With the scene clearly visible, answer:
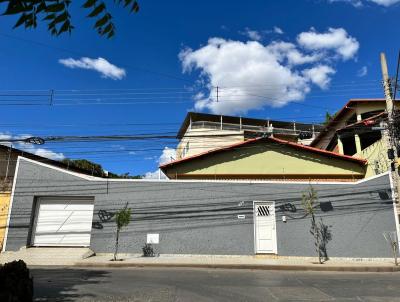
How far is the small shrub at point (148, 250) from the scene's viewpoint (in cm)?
1648

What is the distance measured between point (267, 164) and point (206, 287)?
40.8 ft

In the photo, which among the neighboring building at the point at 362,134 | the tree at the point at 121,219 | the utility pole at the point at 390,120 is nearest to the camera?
the utility pole at the point at 390,120

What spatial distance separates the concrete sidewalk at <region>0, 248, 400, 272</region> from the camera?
14055 millimetres

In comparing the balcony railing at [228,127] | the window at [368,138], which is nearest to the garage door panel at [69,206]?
the window at [368,138]

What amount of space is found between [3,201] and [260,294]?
13810 millimetres

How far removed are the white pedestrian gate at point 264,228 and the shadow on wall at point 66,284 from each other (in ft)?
25.4

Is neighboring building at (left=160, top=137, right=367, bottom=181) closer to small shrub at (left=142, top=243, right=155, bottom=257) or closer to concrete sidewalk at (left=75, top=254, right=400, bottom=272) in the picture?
small shrub at (left=142, top=243, right=155, bottom=257)

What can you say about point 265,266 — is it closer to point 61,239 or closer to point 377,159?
point 61,239

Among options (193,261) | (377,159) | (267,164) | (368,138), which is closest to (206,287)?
(193,261)

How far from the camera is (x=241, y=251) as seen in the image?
16766mm

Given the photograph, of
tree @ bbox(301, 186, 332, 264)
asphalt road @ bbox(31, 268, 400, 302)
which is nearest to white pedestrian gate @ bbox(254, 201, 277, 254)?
tree @ bbox(301, 186, 332, 264)

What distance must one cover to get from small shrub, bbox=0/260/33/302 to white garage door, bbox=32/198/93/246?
11982 millimetres

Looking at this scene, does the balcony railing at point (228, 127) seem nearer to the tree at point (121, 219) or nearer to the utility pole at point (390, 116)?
the utility pole at point (390, 116)

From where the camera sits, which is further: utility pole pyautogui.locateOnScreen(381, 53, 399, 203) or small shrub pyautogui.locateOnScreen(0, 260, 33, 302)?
utility pole pyautogui.locateOnScreen(381, 53, 399, 203)
